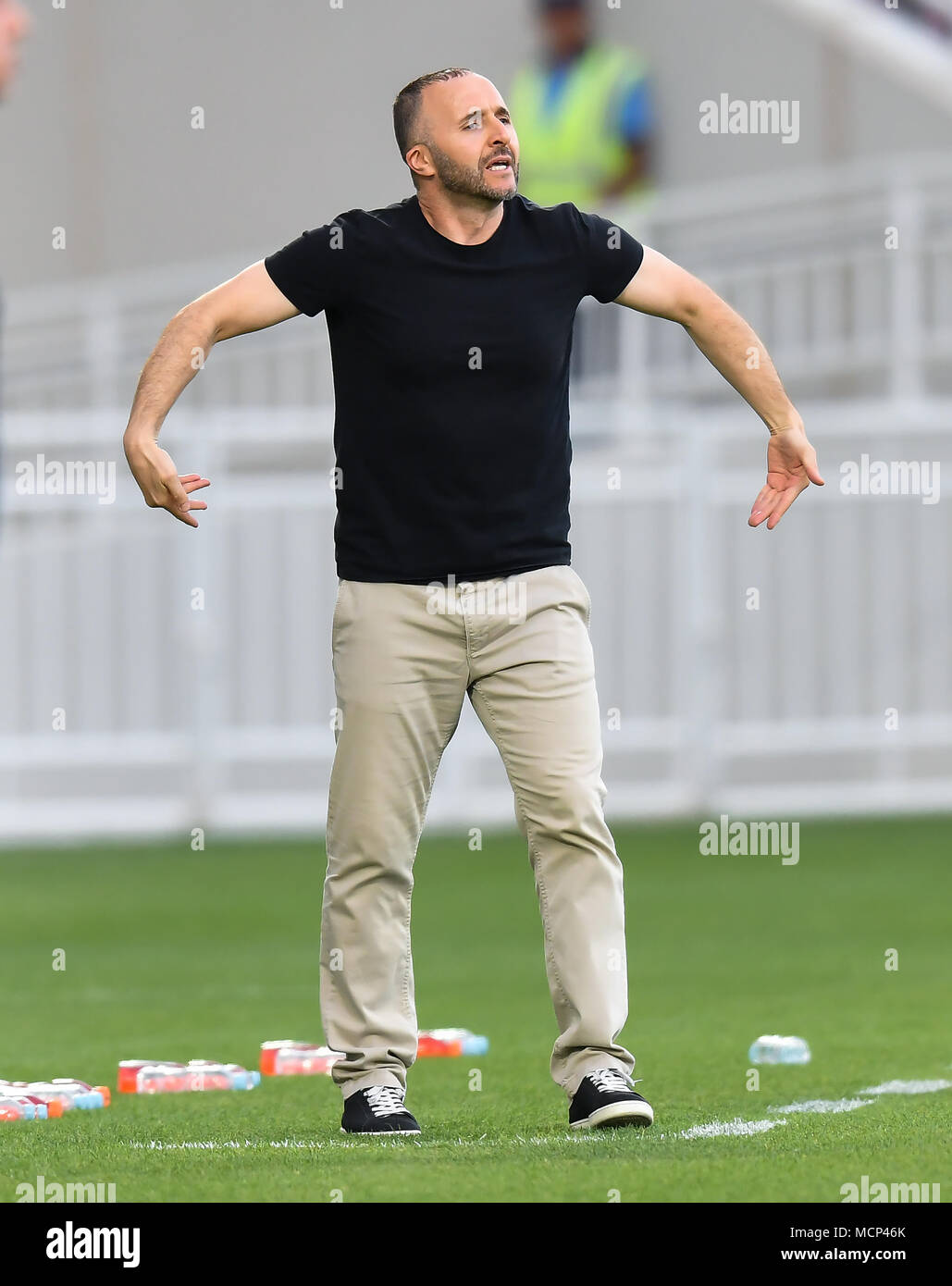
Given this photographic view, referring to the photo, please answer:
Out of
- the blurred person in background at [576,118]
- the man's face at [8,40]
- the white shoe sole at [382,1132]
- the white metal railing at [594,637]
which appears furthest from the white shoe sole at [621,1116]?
the blurred person in background at [576,118]

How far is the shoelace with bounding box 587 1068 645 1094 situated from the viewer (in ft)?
15.9

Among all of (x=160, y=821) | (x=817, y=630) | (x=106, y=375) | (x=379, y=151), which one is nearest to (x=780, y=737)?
(x=817, y=630)

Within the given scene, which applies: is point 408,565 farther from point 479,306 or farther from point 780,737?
point 780,737

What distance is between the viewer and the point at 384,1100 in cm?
491

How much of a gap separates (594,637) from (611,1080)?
8042 millimetres

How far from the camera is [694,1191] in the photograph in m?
4.14

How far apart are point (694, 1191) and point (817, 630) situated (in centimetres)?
894

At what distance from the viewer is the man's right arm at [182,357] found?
477 centimetres

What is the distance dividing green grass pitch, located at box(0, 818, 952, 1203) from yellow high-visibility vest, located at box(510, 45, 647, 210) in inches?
168

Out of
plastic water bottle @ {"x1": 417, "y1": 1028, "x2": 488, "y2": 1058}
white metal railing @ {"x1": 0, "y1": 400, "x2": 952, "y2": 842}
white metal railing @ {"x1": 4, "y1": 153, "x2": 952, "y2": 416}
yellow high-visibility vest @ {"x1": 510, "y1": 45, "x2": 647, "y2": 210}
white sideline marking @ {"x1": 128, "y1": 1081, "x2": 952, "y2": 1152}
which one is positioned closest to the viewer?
white sideline marking @ {"x1": 128, "y1": 1081, "x2": 952, "y2": 1152}

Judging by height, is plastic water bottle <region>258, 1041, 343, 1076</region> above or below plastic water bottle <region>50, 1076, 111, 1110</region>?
below

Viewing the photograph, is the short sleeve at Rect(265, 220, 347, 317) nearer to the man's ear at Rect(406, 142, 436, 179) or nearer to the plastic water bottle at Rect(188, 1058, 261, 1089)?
the man's ear at Rect(406, 142, 436, 179)

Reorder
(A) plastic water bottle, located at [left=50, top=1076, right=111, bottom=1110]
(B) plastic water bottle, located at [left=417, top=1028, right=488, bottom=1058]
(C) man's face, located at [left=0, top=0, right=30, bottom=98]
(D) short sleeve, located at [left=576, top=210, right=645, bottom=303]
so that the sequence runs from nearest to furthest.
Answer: (D) short sleeve, located at [left=576, top=210, right=645, bottom=303], (A) plastic water bottle, located at [left=50, top=1076, right=111, bottom=1110], (B) plastic water bottle, located at [left=417, top=1028, right=488, bottom=1058], (C) man's face, located at [left=0, top=0, right=30, bottom=98]

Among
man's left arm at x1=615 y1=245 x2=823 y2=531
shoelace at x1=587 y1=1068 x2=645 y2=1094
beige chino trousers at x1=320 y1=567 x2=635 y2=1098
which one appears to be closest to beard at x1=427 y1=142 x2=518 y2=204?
man's left arm at x1=615 y1=245 x2=823 y2=531
